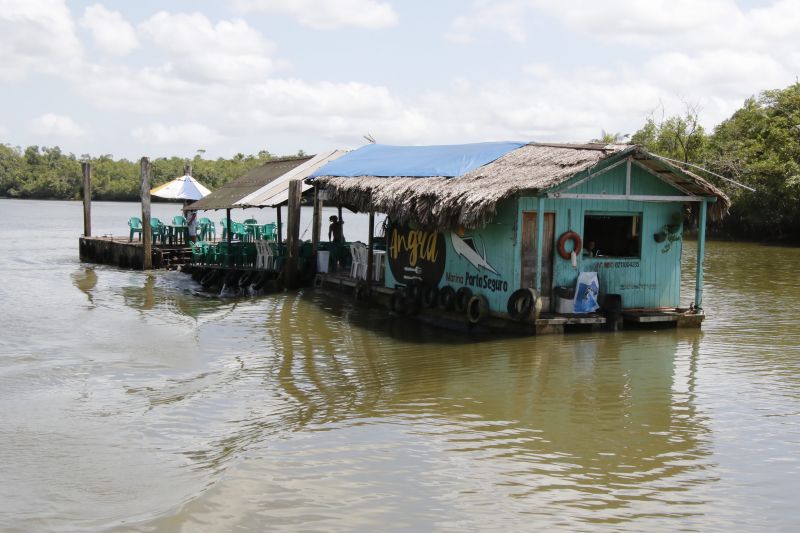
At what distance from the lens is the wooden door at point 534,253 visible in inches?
571

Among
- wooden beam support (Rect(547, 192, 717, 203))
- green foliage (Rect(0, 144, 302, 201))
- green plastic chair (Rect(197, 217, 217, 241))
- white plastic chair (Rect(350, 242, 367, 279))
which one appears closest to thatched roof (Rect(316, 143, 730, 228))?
wooden beam support (Rect(547, 192, 717, 203))

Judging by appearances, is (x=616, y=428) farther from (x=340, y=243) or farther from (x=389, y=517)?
(x=340, y=243)

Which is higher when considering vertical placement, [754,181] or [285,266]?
[754,181]

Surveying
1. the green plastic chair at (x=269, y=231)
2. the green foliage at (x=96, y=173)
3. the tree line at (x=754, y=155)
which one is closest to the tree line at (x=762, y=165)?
the tree line at (x=754, y=155)

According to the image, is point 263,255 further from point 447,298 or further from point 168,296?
point 447,298

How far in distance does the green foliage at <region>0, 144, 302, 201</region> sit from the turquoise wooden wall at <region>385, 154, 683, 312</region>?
8785 centimetres

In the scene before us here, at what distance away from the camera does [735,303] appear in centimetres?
2036

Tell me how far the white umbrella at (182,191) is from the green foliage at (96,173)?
72.0m

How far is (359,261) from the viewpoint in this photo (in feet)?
66.5

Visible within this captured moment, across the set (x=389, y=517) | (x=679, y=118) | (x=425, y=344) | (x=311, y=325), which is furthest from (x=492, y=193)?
(x=679, y=118)

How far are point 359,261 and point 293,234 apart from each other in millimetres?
2166

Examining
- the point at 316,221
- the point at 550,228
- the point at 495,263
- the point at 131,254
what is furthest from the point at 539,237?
the point at 131,254

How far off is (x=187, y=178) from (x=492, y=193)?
703 inches

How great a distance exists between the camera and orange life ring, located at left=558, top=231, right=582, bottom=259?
1462cm
